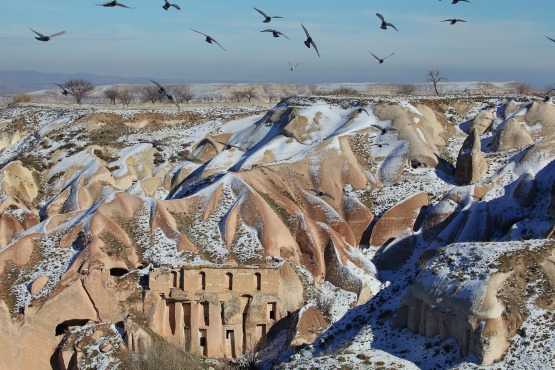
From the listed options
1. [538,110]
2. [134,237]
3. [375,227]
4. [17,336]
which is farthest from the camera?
[538,110]

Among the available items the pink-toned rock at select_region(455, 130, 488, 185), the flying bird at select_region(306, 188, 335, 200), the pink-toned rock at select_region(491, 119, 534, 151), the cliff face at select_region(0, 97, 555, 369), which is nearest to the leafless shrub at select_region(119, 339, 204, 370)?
the cliff face at select_region(0, 97, 555, 369)

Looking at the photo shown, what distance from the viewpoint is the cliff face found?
31044mm

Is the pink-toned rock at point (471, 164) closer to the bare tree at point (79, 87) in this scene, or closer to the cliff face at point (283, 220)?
the cliff face at point (283, 220)

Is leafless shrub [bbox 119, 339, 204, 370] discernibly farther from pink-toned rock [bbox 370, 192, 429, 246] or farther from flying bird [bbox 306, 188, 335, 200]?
pink-toned rock [bbox 370, 192, 429, 246]

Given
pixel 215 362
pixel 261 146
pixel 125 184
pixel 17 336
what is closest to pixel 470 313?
pixel 215 362

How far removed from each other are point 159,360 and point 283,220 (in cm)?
1303

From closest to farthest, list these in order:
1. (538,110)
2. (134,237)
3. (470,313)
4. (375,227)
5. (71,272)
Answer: (470,313) → (71,272) → (134,237) → (375,227) → (538,110)

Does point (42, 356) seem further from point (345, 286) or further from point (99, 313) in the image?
point (345, 286)

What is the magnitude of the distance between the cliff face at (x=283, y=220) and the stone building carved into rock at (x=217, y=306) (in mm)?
101

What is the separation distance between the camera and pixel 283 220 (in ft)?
133

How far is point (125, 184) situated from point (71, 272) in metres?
20.1

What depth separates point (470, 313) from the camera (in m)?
25.6

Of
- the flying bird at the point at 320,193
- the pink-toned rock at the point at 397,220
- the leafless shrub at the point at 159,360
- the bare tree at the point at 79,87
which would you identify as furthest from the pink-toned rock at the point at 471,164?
the bare tree at the point at 79,87

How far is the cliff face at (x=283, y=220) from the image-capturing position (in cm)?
3104
